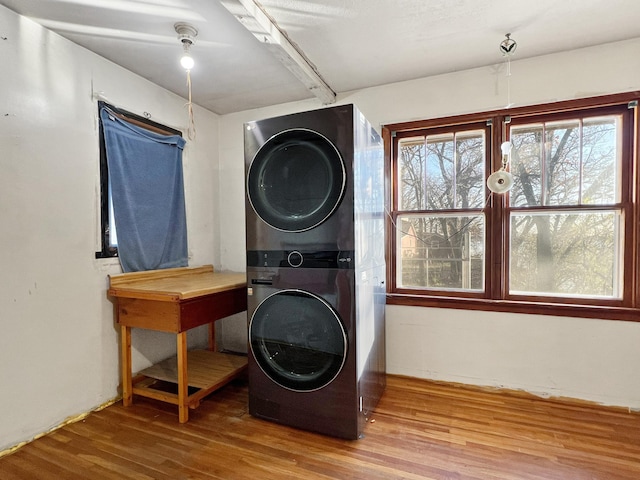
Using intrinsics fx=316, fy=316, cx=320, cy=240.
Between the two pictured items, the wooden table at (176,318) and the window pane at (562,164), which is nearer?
the wooden table at (176,318)

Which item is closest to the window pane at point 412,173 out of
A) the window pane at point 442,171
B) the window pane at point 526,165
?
the window pane at point 442,171

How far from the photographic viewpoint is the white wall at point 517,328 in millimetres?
2014

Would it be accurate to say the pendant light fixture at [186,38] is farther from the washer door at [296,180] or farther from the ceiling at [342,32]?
the washer door at [296,180]

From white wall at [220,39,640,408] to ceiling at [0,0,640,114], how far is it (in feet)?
0.35

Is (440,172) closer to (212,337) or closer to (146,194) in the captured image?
(146,194)

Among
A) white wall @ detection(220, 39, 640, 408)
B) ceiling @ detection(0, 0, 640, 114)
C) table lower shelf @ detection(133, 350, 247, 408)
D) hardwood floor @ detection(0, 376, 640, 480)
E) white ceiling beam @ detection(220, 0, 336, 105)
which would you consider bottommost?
hardwood floor @ detection(0, 376, 640, 480)

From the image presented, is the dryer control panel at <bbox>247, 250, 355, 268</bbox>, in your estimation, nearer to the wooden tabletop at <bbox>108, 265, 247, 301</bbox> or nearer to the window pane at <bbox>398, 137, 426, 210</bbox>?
the wooden tabletop at <bbox>108, 265, 247, 301</bbox>

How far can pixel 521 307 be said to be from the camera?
2.21 meters

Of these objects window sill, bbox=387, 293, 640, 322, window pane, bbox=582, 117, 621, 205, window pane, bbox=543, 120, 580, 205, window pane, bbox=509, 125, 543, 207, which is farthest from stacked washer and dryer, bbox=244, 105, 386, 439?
window pane, bbox=582, 117, 621, 205

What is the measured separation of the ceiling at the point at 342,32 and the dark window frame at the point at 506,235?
1.19ft

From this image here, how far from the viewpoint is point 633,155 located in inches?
78.5

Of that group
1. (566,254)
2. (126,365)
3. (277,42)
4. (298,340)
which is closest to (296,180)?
(277,42)

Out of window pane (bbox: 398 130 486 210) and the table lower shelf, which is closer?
the table lower shelf

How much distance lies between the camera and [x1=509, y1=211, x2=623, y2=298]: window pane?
211 cm
